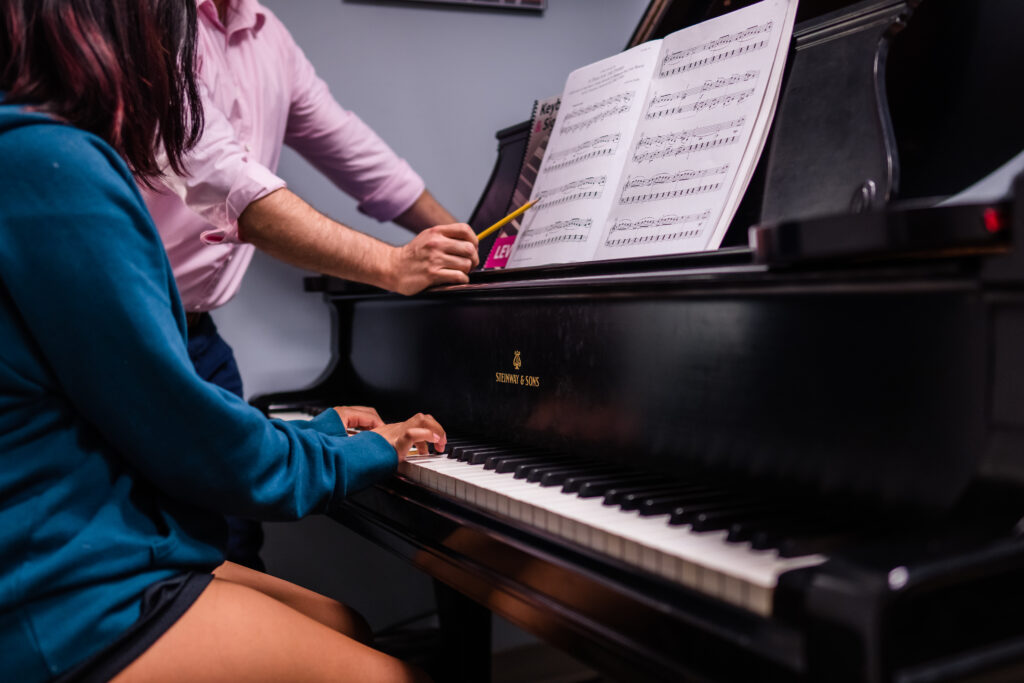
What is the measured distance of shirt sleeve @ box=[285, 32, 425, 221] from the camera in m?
2.13

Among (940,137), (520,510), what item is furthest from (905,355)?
(940,137)

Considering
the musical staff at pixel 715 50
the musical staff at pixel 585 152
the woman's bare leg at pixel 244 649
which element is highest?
the musical staff at pixel 715 50

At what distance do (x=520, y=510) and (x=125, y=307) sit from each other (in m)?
0.50

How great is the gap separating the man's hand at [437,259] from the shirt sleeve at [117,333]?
54 cm

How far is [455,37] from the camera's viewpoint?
95.0 inches

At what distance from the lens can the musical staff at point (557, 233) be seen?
4.55 feet

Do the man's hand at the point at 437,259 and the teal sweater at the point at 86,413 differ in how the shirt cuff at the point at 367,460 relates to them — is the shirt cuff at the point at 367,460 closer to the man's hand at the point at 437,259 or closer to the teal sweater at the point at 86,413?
the teal sweater at the point at 86,413

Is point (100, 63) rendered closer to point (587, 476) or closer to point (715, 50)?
point (587, 476)

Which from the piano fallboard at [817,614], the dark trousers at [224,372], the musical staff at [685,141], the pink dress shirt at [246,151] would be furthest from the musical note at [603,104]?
the dark trousers at [224,372]

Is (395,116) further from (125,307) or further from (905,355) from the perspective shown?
(905,355)

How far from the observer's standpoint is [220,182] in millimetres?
1569

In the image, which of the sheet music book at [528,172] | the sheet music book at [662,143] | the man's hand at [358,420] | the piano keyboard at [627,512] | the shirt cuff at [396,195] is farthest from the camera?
the shirt cuff at [396,195]

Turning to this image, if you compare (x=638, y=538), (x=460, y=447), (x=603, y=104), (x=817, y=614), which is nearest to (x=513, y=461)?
(x=460, y=447)

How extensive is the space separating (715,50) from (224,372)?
4.57 ft
